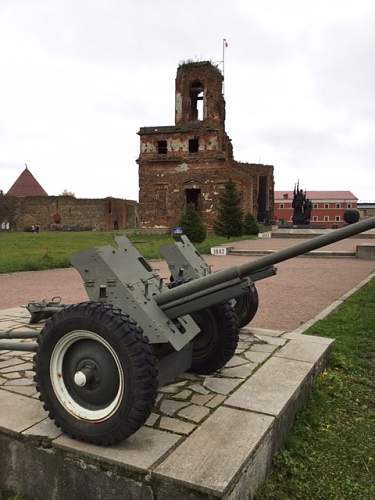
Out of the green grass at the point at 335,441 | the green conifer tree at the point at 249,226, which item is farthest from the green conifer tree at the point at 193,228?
the green grass at the point at 335,441

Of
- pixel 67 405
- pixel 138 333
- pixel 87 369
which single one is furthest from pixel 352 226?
pixel 67 405

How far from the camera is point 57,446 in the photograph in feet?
8.08

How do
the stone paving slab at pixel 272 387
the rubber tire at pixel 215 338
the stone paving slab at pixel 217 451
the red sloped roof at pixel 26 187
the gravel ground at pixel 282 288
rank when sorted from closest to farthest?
the stone paving slab at pixel 217 451 → the stone paving slab at pixel 272 387 → the rubber tire at pixel 215 338 → the gravel ground at pixel 282 288 → the red sloped roof at pixel 26 187

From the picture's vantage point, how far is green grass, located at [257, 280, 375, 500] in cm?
253

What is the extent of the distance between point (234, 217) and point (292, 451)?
24385mm

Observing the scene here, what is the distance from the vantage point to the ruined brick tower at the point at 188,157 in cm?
2947

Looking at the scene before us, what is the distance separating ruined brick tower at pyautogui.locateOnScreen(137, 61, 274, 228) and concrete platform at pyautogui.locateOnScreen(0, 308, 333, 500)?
86.6 feet

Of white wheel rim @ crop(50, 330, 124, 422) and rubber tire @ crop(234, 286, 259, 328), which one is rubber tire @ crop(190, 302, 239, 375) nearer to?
white wheel rim @ crop(50, 330, 124, 422)

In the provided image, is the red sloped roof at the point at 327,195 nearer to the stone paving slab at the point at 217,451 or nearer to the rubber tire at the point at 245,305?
the rubber tire at the point at 245,305

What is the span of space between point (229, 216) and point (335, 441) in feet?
79.6

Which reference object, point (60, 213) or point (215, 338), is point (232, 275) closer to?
point (215, 338)

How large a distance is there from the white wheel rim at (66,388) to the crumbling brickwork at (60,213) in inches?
1622

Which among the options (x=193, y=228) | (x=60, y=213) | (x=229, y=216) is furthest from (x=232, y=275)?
(x=60, y=213)

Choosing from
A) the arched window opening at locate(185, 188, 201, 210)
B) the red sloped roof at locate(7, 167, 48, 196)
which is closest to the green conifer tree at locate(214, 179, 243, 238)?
the arched window opening at locate(185, 188, 201, 210)
